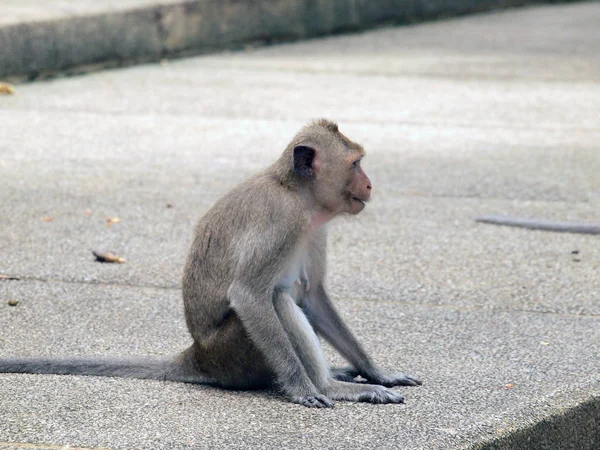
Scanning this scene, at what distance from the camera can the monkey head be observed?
3967 millimetres

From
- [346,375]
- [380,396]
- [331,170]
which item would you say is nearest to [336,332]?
[346,375]

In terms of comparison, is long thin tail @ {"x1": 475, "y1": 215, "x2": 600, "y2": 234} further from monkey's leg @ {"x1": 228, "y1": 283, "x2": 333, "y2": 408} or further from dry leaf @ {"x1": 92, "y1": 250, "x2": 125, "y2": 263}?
monkey's leg @ {"x1": 228, "y1": 283, "x2": 333, "y2": 408}

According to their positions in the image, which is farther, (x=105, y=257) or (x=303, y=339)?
(x=105, y=257)

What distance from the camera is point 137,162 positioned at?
7.54m

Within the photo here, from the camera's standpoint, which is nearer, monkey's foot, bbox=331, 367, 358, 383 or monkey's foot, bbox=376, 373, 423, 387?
monkey's foot, bbox=376, 373, 423, 387

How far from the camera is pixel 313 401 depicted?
3859mm

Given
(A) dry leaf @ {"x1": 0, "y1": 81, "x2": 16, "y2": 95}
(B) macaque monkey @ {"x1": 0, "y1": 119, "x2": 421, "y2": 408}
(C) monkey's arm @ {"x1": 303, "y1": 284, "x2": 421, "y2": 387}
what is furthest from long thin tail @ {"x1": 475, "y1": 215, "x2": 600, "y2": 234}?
(A) dry leaf @ {"x1": 0, "y1": 81, "x2": 16, "y2": 95}

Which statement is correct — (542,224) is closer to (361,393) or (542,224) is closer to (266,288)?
(361,393)

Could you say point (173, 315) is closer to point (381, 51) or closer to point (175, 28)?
point (175, 28)

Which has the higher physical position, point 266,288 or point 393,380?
point 266,288

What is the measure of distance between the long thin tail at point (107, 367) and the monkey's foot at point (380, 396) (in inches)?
20.6

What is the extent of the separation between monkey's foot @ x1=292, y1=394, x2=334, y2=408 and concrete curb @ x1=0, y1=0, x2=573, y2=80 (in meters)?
6.41

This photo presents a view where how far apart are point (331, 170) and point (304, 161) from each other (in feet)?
0.31

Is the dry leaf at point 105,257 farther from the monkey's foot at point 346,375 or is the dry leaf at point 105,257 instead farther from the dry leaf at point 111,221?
the monkey's foot at point 346,375
